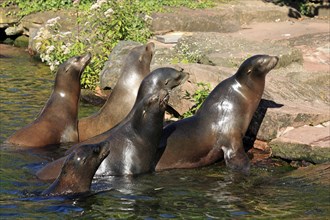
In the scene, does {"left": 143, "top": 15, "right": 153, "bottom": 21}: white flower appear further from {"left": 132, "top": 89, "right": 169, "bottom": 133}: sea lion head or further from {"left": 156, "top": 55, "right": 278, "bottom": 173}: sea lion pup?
{"left": 132, "top": 89, "right": 169, "bottom": 133}: sea lion head

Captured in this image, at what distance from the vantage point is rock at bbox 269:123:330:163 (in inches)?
408

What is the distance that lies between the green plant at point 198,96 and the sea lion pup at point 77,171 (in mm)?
3369

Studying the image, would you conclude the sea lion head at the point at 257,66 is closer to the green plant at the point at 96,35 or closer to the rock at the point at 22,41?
the green plant at the point at 96,35

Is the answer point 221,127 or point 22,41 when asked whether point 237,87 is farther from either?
point 22,41

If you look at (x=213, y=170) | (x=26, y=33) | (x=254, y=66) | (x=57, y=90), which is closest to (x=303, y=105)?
(x=254, y=66)

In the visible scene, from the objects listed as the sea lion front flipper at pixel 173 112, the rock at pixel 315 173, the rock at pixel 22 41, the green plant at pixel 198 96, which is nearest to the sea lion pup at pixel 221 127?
the rock at pixel 315 173

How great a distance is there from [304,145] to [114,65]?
5.30 meters

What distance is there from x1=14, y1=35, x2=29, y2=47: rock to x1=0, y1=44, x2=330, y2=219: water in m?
10.2

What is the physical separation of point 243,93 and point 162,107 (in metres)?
1.49

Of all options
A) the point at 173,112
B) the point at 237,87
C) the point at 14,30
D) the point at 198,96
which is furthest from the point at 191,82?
the point at 14,30

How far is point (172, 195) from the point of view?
29.7 ft

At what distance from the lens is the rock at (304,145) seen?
1038 centimetres

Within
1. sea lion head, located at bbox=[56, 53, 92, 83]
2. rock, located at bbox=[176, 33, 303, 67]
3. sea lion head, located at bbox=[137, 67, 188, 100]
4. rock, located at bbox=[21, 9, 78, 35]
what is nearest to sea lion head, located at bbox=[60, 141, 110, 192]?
sea lion head, located at bbox=[137, 67, 188, 100]

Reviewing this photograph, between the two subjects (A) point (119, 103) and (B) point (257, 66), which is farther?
(A) point (119, 103)
